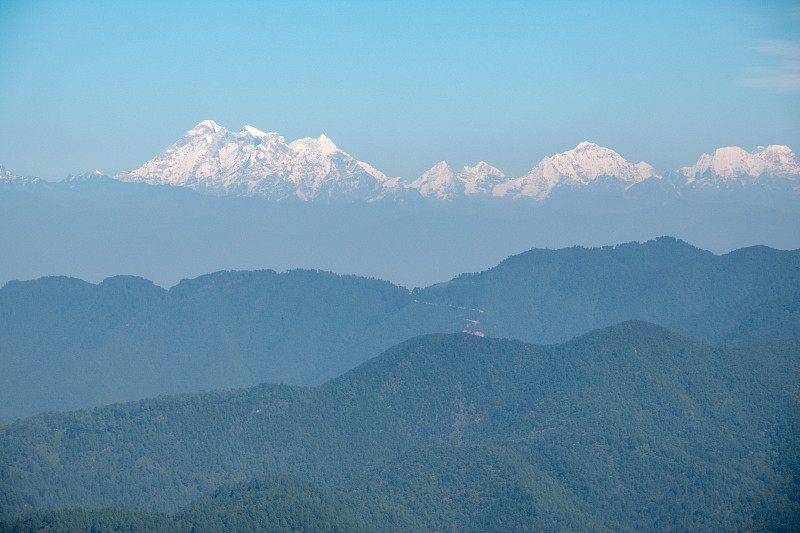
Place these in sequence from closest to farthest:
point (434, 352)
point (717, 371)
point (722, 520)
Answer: point (722, 520) → point (717, 371) → point (434, 352)

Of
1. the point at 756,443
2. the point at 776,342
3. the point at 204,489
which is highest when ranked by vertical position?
the point at 776,342

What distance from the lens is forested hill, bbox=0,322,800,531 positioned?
12162 centimetres

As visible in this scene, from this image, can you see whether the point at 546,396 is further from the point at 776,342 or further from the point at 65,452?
the point at 65,452

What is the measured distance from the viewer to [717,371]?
506 feet

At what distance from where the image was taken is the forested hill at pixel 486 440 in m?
122

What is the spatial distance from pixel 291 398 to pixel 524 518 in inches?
2144

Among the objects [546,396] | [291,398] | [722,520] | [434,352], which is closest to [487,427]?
[546,396]

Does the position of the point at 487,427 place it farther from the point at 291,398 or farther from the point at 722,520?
the point at 722,520

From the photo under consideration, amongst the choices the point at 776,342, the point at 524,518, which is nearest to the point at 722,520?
the point at 524,518

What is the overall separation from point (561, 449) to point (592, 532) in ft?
57.1

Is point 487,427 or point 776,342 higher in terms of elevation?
point 776,342

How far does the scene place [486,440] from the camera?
140000 millimetres

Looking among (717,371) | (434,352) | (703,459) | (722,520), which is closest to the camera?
(722,520)

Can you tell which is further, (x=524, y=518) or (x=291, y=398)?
(x=291, y=398)
